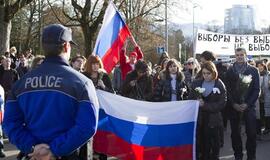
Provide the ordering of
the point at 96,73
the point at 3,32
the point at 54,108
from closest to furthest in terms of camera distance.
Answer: the point at 54,108, the point at 96,73, the point at 3,32

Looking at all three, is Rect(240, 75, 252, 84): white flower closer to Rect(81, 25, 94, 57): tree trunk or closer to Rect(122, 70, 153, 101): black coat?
Rect(122, 70, 153, 101): black coat

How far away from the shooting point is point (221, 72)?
10.7 m

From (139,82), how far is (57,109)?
5.77m

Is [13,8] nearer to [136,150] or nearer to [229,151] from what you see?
[229,151]

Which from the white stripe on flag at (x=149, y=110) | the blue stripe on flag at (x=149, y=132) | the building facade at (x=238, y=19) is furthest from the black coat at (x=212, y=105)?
the building facade at (x=238, y=19)

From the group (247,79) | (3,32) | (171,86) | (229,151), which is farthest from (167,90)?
(3,32)

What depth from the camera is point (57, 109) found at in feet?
11.6

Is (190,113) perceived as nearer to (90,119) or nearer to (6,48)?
(90,119)

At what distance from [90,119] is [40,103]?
37cm

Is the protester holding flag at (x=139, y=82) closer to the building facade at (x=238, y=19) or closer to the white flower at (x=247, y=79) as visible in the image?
the white flower at (x=247, y=79)

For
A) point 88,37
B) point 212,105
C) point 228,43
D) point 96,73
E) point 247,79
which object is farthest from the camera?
point 88,37

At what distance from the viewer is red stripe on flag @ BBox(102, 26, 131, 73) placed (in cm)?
918

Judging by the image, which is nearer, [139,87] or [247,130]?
[247,130]

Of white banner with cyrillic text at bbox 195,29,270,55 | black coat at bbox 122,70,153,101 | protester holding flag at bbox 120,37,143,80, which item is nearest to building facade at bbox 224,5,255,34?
white banner with cyrillic text at bbox 195,29,270,55
